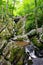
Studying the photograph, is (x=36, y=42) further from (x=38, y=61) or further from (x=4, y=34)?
(x=4, y=34)

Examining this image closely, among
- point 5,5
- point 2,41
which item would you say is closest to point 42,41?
point 2,41

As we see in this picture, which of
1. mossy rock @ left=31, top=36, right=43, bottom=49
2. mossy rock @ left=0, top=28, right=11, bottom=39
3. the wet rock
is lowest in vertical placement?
the wet rock

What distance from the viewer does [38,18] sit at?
2005 cm

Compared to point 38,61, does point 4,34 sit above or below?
above

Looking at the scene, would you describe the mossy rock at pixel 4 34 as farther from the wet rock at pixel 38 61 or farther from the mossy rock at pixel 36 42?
the wet rock at pixel 38 61

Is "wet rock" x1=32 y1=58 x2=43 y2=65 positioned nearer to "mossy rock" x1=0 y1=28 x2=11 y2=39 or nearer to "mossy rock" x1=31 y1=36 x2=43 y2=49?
"mossy rock" x1=31 y1=36 x2=43 y2=49

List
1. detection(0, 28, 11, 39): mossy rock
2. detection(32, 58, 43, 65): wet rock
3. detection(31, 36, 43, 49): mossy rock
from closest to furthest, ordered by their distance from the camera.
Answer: detection(32, 58, 43, 65): wet rock < detection(0, 28, 11, 39): mossy rock < detection(31, 36, 43, 49): mossy rock

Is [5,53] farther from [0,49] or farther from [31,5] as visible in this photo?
[31,5]

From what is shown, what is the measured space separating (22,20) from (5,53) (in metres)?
10.3

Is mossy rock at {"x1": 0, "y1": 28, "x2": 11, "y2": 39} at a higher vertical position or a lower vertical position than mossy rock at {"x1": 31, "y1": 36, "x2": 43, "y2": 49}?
higher

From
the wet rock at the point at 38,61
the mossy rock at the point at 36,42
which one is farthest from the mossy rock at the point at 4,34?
the wet rock at the point at 38,61

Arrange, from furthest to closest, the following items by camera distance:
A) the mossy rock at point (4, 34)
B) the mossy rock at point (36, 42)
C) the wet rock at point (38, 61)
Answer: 1. the mossy rock at point (36, 42)
2. the mossy rock at point (4, 34)
3. the wet rock at point (38, 61)

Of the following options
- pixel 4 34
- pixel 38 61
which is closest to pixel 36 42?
pixel 38 61

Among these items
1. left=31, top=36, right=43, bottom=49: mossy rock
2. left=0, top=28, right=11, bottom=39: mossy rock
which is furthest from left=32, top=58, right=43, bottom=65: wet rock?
left=0, top=28, right=11, bottom=39: mossy rock
